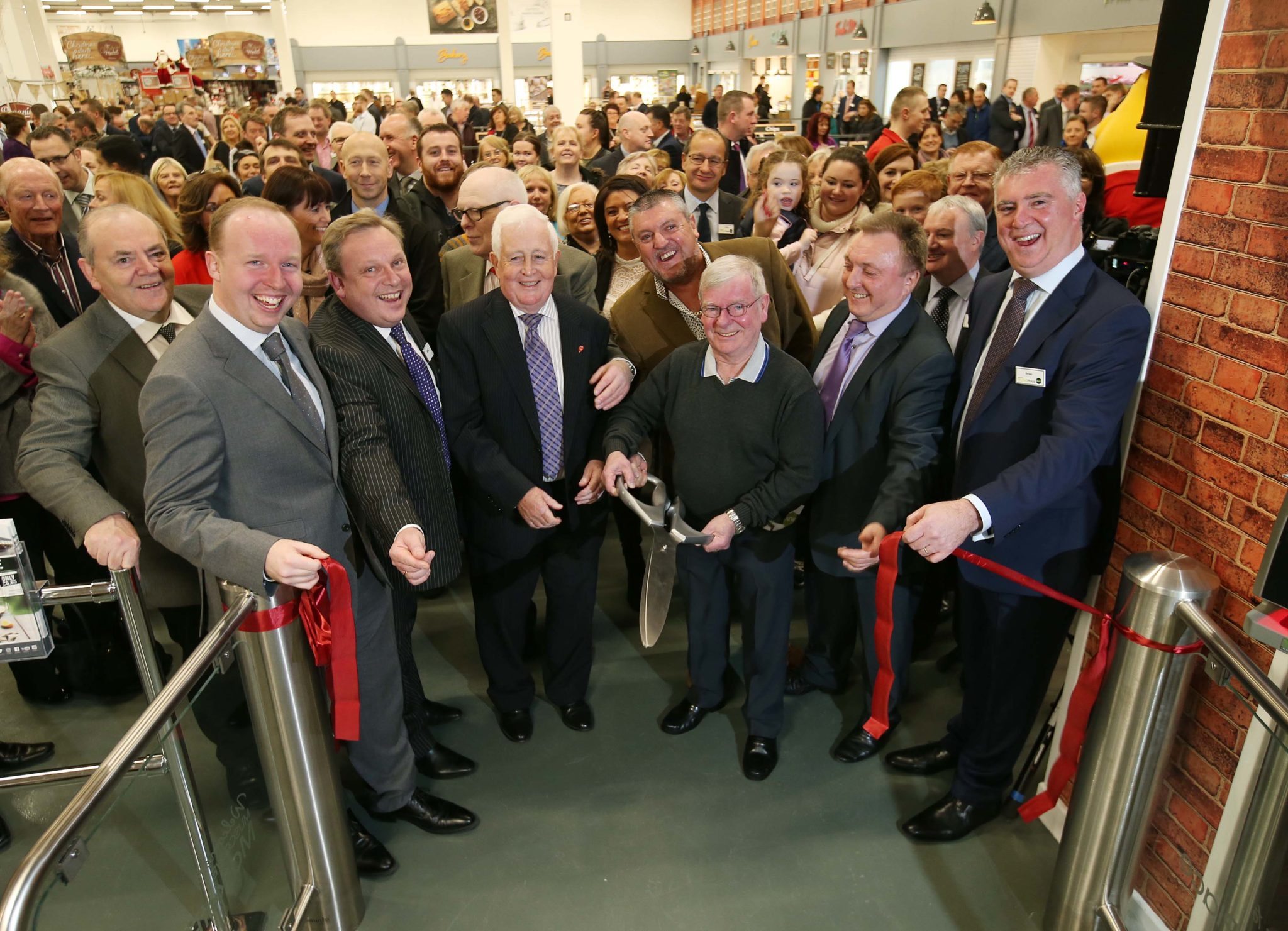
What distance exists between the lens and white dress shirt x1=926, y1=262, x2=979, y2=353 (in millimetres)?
2963

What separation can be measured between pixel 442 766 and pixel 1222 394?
2.54 meters

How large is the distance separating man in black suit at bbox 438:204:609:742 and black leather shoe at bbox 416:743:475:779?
225 mm

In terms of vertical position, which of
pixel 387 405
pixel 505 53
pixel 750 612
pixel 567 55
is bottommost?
pixel 750 612

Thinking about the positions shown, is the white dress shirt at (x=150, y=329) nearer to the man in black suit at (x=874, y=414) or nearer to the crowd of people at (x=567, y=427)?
the crowd of people at (x=567, y=427)

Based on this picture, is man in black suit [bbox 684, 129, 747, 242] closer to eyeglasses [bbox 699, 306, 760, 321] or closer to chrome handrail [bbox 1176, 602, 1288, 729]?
eyeglasses [bbox 699, 306, 760, 321]

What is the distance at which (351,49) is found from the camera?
85.9 ft

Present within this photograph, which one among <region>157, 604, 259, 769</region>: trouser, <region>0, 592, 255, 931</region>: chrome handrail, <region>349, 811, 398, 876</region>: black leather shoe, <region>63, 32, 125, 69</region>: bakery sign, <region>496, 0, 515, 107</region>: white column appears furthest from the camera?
<region>63, 32, 125, 69</region>: bakery sign

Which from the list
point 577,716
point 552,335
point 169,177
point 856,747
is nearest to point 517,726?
point 577,716

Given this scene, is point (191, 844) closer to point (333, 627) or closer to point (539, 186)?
point (333, 627)

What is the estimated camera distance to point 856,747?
9.71ft

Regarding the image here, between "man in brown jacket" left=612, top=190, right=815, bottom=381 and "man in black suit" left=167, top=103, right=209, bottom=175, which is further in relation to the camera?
"man in black suit" left=167, top=103, right=209, bottom=175

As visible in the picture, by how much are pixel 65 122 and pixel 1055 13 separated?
1315 centimetres

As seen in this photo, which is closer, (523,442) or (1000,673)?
(1000,673)

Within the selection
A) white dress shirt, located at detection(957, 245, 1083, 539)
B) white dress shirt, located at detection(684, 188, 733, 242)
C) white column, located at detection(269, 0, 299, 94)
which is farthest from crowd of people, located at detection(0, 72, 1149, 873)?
white column, located at detection(269, 0, 299, 94)
